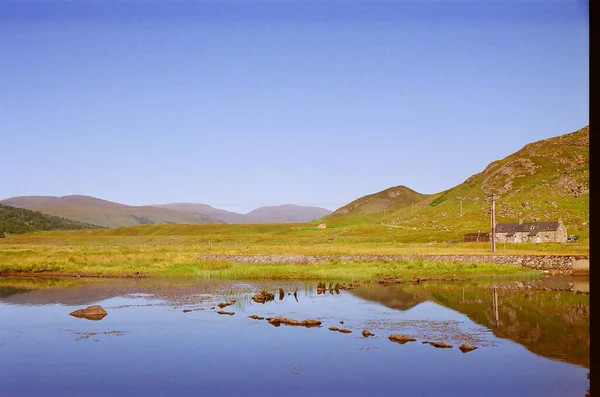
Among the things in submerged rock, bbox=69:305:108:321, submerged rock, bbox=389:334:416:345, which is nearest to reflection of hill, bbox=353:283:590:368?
submerged rock, bbox=389:334:416:345

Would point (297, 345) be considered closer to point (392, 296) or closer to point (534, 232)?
point (392, 296)

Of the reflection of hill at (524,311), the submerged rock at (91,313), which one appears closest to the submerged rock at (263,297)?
the reflection of hill at (524,311)

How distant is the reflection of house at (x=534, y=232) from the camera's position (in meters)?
108

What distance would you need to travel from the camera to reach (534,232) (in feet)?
361

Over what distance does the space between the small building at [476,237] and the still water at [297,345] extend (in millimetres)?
61253

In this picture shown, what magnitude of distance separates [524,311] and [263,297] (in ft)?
57.8

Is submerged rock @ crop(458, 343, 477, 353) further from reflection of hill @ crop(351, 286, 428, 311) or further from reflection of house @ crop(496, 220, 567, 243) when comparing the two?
reflection of house @ crop(496, 220, 567, 243)

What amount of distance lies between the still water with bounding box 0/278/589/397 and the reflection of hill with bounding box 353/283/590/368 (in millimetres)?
88

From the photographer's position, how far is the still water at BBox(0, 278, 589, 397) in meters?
19.9

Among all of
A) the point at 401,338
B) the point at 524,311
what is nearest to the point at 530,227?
the point at 524,311

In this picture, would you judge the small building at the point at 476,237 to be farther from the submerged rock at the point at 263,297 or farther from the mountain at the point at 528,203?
the submerged rock at the point at 263,297

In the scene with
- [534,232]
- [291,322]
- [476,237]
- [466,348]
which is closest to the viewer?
[466,348]

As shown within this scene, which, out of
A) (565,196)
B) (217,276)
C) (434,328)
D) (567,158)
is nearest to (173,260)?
(217,276)

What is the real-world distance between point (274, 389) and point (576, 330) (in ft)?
58.9
